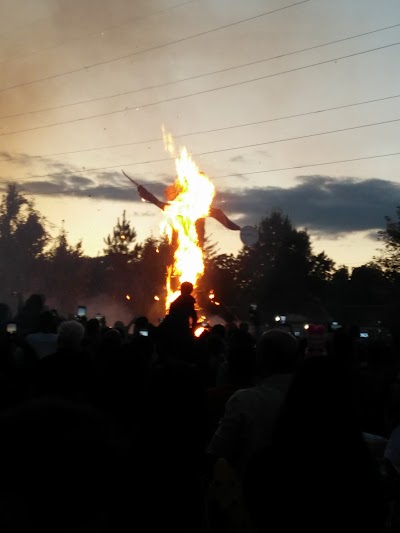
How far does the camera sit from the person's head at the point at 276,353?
201 inches

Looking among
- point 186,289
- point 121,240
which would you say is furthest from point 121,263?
point 186,289

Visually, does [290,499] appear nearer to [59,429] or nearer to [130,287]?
[59,429]

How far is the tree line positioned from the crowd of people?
48.5 meters

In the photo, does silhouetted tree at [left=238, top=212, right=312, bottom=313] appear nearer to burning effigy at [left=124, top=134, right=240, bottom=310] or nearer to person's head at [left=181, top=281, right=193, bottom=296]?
burning effigy at [left=124, top=134, right=240, bottom=310]

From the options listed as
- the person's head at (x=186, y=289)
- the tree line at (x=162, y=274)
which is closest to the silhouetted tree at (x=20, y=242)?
the tree line at (x=162, y=274)

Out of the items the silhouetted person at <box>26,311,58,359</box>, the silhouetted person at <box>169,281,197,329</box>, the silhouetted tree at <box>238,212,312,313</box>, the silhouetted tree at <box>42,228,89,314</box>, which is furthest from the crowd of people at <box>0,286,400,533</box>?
the silhouetted tree at <box>42,228,89,314</box>

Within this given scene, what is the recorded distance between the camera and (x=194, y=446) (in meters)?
3.20

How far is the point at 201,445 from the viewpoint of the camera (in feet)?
10.7

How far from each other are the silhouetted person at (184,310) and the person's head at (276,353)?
187 inches

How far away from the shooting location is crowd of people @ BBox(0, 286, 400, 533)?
4.83 ft

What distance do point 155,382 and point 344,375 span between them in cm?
80

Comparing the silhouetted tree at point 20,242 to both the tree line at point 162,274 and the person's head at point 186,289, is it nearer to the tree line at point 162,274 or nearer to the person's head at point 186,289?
the tree line at point 162,274

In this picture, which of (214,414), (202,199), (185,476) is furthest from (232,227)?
(185,476)

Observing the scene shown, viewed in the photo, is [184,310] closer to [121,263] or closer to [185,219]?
[185,219]
